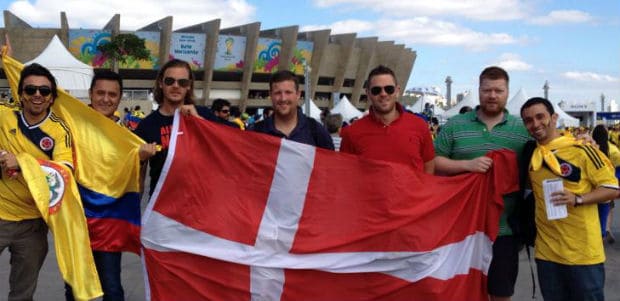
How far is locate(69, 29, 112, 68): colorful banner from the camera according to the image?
191ft

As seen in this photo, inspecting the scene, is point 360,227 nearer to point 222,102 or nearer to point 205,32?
point 222,102

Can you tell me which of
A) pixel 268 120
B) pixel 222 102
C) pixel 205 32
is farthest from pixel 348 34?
pixel 268 120

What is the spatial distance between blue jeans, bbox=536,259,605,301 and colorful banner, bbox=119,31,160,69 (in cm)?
6106

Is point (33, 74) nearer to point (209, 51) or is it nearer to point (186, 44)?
point (186, 44)

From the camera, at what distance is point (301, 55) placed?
72.2 metres

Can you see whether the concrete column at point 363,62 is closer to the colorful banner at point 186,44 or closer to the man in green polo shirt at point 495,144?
the colorful banner at point 186,44

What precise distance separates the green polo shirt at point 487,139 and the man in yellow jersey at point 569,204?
21 cm

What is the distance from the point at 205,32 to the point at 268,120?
2470 inches

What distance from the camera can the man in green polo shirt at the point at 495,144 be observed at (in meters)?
3.89

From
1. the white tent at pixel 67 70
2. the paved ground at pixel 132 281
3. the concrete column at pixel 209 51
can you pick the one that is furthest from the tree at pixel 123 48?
the paved ground at pixel 132 281

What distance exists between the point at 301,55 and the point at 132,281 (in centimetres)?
6770

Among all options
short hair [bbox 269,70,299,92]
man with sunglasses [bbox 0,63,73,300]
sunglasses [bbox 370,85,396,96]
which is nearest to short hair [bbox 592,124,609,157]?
sunglasses [bbox 370,85,396,96]

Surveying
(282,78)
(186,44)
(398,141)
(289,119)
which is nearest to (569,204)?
(398,141)

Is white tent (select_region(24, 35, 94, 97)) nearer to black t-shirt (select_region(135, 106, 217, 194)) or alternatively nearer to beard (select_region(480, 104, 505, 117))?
black t-shirt (select_region(135, 106, 217, 194))
